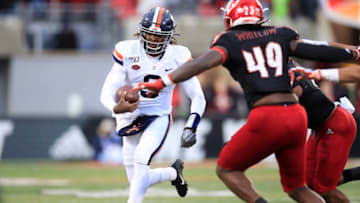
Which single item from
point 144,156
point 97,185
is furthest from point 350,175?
point 97,185

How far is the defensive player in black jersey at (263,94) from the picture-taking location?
16.9 feet

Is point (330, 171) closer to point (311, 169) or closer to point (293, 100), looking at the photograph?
point (311, 169)

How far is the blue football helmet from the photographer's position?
645 cm

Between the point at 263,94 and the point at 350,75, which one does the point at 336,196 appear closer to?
the point at 350,75

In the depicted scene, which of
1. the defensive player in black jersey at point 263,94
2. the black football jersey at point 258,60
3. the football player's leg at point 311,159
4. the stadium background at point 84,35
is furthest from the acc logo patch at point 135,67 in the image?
the stadium background at point 84,35

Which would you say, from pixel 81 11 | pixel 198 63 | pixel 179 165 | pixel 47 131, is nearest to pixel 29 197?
pixel 179 165

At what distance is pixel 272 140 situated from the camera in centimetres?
516

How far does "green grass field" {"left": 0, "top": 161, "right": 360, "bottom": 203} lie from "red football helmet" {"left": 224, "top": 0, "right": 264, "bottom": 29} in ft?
11.1

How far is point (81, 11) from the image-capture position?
18.2 m

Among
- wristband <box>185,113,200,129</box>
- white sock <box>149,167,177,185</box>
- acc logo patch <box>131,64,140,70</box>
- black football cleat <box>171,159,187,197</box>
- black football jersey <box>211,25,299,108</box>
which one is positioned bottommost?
black football cleat <box>171,159,187,197</box>

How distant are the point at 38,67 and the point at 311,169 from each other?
45.2ft

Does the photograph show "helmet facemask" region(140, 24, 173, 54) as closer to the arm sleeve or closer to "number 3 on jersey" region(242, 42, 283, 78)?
"number 3 on jersey" region(242, 42, 283, 78)

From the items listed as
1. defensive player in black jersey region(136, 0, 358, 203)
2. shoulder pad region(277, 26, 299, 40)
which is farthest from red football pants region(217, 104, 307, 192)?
shoulder pad region(277, 26, 299, 40)

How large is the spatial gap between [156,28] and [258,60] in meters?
1.52
